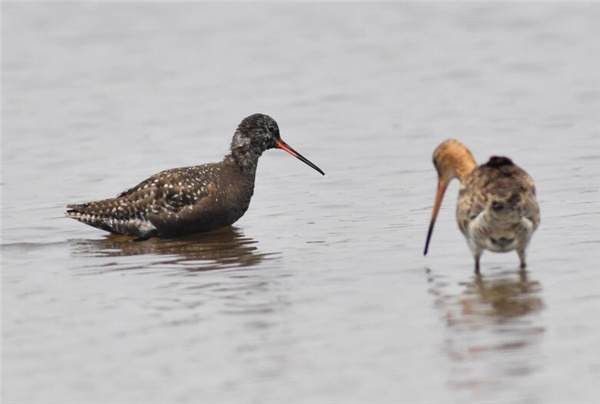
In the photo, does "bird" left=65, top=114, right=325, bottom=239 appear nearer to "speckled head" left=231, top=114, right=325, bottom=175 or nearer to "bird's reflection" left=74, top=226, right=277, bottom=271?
"speckled head" left=231, top=114, right=325, bottom=175

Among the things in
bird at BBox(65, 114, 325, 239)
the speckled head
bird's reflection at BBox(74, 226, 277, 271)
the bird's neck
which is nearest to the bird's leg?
the bird's neck

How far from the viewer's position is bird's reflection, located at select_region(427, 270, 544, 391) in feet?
28.5

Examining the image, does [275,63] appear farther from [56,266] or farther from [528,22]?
[56,266]

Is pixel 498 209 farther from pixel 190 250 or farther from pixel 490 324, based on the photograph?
pixel 190 250

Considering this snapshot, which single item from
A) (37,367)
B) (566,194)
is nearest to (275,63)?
(566,194)

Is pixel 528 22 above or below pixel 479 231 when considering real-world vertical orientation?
above

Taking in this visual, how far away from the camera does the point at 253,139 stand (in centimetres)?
1518

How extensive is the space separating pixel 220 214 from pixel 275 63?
43.7 ft

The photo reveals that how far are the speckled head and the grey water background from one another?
758 millimetres

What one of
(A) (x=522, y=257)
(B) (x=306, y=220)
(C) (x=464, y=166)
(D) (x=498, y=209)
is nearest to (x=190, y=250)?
(B) (x=306, y=220)

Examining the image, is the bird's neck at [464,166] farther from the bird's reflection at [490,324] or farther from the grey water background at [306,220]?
the bird's reflection at [490,324]

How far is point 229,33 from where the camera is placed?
31.0 meters

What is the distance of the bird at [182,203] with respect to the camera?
14.4 m

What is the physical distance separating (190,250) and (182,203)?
A: 0.91 meters
